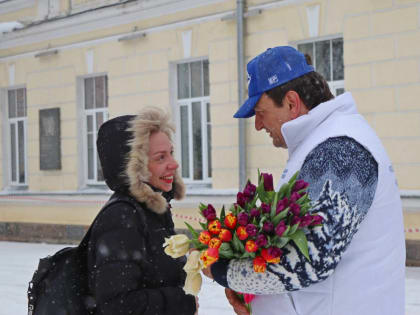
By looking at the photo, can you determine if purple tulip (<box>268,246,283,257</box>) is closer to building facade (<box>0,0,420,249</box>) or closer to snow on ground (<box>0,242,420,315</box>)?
snow on ground (<box>0,242,420,315</box>)

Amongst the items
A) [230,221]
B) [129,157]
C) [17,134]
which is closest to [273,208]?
[230,221]

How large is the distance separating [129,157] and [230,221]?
0.77m

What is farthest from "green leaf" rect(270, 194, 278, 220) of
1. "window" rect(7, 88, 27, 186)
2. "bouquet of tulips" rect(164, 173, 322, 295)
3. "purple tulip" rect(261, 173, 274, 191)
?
"window" rect(7, 88, 27, 186)

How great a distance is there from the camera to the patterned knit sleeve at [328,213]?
1.58 m

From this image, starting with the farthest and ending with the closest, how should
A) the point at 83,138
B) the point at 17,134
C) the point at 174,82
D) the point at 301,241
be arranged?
the point at 17,134
the point at 83,138
the point at 174,82
the point at 301,241

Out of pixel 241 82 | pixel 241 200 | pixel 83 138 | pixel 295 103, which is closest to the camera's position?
pixel 241 200

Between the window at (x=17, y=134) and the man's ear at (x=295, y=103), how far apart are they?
11228 millimetres

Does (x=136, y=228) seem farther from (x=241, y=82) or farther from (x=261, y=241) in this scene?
(x=241, y=82)

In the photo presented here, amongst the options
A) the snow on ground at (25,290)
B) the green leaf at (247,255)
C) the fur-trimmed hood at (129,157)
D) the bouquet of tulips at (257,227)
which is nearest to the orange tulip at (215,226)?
the bouquet of tulips at (257,227)

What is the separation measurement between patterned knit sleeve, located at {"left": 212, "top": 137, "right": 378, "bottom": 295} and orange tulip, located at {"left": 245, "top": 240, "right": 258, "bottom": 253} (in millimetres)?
55

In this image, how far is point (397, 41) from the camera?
746cm

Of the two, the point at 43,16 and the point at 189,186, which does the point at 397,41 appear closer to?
the point at 189,186

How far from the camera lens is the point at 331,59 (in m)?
8.22

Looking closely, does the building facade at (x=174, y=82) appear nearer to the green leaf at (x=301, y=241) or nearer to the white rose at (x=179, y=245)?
the white rose at (x=179, y=245)
